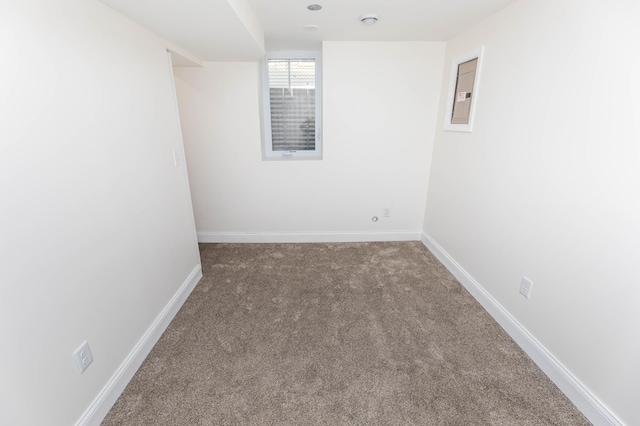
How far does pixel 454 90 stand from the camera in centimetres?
277

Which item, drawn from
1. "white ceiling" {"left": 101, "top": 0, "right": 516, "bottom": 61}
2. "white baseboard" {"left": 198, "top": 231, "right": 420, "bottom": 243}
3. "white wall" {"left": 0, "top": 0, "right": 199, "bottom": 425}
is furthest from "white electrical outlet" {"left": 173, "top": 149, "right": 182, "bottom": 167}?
"white baseboard" {"left": 198, "top": 231, "right": 420, "bottom": 243}

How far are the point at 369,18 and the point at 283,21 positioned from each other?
68 cm

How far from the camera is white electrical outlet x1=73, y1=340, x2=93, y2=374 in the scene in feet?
4.35

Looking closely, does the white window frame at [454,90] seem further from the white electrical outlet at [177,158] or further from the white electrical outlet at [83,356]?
the white electrical outlet at [83,356]

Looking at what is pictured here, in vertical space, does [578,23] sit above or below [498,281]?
above

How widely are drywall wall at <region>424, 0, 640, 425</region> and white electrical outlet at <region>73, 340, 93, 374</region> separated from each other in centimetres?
252

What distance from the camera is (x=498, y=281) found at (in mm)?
2168

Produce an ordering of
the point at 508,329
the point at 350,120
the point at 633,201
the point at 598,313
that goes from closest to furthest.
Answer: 1. the point at 633,201
2. the point at 598,313
3. the point at 508,329
4. the point at 350,120

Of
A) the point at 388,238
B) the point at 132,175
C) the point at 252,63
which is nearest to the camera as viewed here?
the point at 132,175

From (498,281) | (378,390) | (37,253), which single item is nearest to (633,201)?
(498,281)

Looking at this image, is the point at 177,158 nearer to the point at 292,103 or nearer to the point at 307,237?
the point at 292,103

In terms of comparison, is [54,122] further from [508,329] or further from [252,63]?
[508,329]

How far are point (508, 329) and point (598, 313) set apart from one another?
2.28 ft

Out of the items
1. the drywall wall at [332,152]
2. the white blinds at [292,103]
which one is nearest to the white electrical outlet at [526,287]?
the drywall wall at [332,152]
